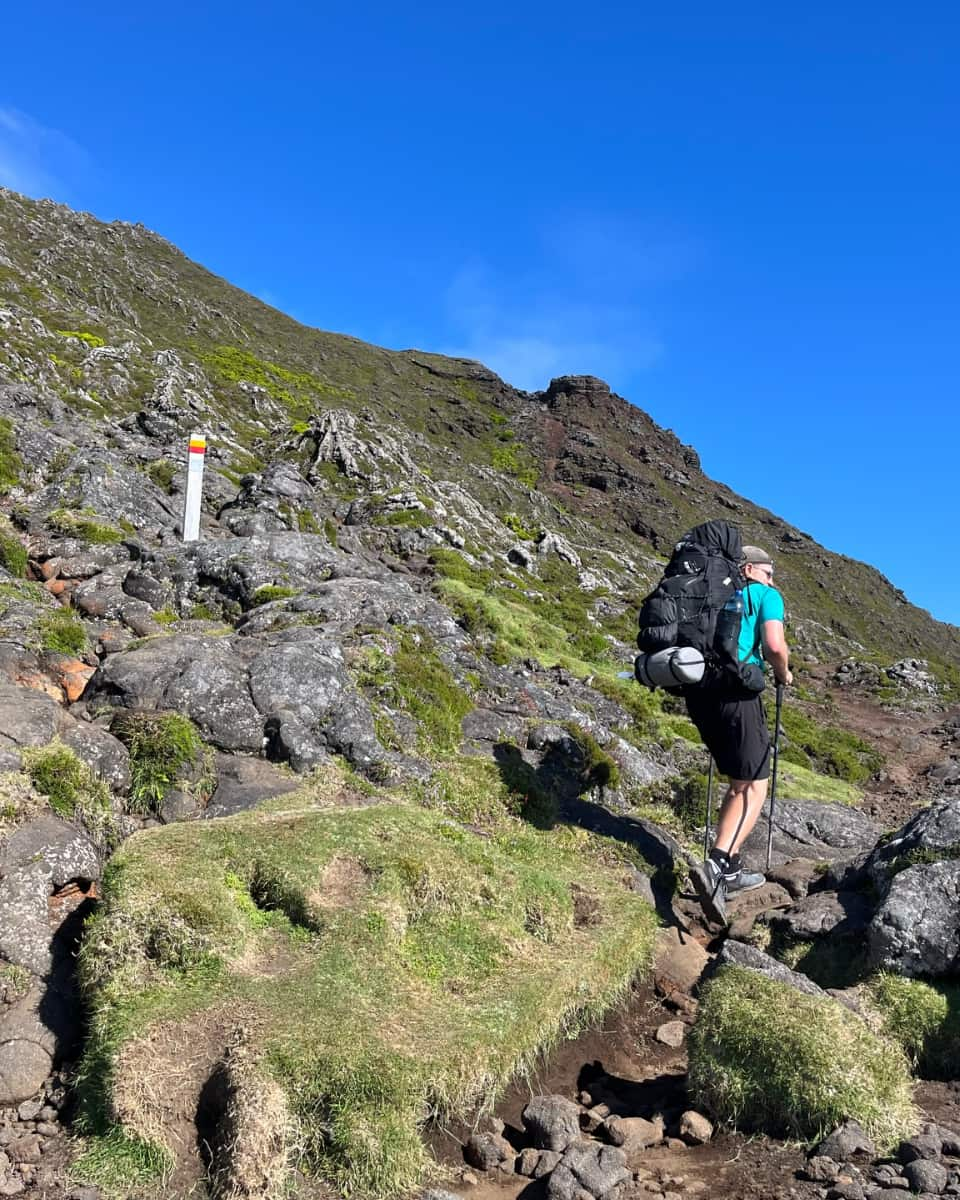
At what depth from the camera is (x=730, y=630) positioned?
8.80 m

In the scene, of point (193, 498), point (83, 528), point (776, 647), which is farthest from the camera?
point (193, 498)

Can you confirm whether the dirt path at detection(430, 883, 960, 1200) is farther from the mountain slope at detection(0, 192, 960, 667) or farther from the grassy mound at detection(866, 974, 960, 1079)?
the mountain slope at detection(0, 192, 960, 667)

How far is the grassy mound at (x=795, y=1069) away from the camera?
542 cm

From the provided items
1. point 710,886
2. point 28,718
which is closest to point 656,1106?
point 710,886

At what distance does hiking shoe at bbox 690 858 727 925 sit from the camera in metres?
8.98

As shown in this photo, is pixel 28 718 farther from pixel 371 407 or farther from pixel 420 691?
pixel 371 407

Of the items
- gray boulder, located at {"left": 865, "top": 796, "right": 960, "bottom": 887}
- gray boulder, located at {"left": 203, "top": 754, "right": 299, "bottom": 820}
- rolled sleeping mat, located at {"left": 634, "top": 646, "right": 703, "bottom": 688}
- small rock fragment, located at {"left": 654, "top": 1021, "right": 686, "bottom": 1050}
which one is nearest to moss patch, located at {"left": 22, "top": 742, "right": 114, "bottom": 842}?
gray boulder, located at {"left": 203, "top": 754, "right": 299, "bottom": 820}

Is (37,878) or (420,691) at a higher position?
(420,691)

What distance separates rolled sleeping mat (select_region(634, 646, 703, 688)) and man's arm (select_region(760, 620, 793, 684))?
2.51 ft

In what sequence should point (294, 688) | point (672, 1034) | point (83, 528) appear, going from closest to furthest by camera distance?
1. point (672, 1034)
2. point (294, 688)
3. point (83, 528)

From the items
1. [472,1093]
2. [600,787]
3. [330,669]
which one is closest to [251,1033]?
[472,1093]

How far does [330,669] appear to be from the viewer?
1150 centimetres

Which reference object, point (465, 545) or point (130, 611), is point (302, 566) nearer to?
point (130, 611)

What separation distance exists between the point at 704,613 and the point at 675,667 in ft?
2.61
